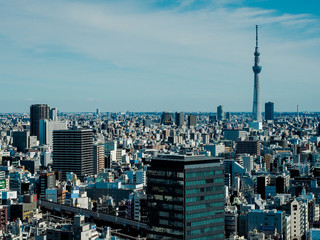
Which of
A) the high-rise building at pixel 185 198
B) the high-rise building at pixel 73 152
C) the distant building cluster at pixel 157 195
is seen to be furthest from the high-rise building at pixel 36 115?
the high-rise building at pixel 185 198

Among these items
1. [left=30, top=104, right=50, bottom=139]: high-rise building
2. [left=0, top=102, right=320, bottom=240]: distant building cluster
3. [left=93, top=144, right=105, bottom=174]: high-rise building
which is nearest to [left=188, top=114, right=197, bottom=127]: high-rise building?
[left=30, top=104, right=50, bottom=139]: high-rise building

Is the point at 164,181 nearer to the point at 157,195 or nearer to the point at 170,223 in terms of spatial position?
the point at 157,195

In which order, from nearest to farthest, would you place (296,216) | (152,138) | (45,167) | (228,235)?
(228,235) < (296,216) < (45,167) < (152,138)

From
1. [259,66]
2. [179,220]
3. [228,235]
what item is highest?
[259,66]

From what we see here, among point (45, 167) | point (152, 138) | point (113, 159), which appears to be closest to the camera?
point (45, 167)

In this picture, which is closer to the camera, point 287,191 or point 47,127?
point 287,191

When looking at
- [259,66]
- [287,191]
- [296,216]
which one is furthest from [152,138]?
[296,216]

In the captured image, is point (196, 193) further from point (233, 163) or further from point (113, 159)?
point (113, 159)
